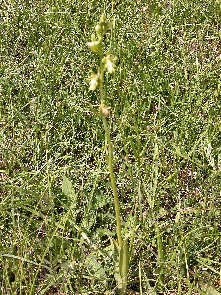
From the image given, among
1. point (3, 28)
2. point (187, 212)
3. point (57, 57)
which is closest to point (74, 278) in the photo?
point (187, 212)

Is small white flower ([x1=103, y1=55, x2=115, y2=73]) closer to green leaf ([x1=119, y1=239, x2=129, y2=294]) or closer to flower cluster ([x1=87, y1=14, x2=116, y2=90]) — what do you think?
flower cluster ([x1=87, y1=14, x2=116, y2=90])

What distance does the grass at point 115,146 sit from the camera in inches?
75.0

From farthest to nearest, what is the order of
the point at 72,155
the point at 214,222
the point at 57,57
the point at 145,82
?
the point at 57,57 < the point at 145,82 < the point at 72,155 < the point at 214,222

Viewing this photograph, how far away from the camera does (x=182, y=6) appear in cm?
329

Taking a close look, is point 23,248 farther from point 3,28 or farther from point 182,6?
point 182,6

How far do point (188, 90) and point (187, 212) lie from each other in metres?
0.92

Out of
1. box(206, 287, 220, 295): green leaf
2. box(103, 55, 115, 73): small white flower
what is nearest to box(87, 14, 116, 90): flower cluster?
box(103, 55, 115, 73): small white flower

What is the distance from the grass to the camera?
190 centimetres

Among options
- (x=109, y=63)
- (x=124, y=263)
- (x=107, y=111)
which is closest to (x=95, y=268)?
(x=124, y=263)

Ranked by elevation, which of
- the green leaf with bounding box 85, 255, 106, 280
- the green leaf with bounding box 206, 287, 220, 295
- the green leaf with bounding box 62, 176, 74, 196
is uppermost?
the green leaf with bounding box 62, 176, 74, 196

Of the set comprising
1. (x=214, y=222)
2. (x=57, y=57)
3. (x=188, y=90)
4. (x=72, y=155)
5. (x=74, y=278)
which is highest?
(x=57, y=57)

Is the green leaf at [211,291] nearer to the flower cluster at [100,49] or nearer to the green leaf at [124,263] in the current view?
the green leaf at [124,263]

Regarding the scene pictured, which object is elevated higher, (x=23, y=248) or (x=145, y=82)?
(x=145, y=82)

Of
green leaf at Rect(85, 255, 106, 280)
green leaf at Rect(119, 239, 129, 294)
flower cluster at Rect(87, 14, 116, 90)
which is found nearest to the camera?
flower cluster at Rect(87, 14, 116, 90)
